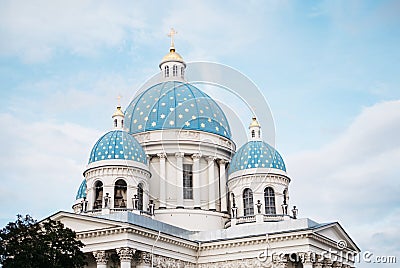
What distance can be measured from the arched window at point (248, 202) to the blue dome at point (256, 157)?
1808 millimetres

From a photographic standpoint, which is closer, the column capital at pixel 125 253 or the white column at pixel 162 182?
the column capital at pixel 125 253

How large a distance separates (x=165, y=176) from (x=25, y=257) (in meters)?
20.2

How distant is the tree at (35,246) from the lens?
25.2 meters

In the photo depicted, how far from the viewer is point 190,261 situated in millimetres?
38562

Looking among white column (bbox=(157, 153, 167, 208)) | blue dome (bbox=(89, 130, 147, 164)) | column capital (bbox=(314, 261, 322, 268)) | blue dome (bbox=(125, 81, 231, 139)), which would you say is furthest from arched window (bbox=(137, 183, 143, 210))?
column capital (bbox=(314, 261, 322, 268))

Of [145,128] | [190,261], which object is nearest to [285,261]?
[190,261]

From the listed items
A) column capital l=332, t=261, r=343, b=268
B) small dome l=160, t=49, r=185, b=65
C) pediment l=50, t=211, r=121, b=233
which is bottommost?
column capital l=332, t=261, r=343, b=268

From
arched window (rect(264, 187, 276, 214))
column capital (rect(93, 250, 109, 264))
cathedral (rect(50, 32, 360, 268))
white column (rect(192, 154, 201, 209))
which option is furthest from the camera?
white column (rect(192, 154, 201, 209))

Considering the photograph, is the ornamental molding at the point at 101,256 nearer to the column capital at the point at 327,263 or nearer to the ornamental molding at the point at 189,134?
the ornamental molding at the point at 189,134

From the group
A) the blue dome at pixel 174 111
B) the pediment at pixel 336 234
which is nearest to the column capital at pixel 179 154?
the blue dome at pixel 174 111

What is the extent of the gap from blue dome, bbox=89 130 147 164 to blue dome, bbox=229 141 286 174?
7.15m

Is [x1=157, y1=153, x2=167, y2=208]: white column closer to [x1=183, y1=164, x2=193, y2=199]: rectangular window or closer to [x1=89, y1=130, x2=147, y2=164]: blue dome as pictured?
[x1=183, y1=164, x2=193, y2=199]: rectangular window

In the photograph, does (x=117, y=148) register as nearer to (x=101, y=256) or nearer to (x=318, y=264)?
(x=101, y=256)

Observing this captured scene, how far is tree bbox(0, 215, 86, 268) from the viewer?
25.2 m
